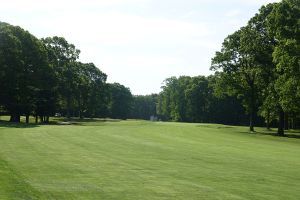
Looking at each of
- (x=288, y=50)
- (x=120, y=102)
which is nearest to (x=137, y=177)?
(x=288, y=50)

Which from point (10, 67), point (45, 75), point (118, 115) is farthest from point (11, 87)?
point (118, 115)

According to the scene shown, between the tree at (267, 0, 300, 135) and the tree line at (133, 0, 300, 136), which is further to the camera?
the tree line at (133, 0, 300, 136)

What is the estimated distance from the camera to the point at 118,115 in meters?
183

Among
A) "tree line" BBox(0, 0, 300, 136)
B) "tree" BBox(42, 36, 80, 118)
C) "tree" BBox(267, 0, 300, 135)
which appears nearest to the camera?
"tree" BBox(267, 0, 300, 135)

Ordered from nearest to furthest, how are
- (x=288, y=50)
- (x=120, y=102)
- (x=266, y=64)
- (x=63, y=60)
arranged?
(x=288, y=50)
(x=266, y=64)
(x=63, y=60)
(x=120, y=102)

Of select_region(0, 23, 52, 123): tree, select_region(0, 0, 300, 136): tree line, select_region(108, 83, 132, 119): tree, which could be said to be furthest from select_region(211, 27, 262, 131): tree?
select_region(108, 83, 132, 119): tree

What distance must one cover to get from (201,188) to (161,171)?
394 cm

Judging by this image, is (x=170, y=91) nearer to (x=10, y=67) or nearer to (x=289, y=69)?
(x=10, y=67)

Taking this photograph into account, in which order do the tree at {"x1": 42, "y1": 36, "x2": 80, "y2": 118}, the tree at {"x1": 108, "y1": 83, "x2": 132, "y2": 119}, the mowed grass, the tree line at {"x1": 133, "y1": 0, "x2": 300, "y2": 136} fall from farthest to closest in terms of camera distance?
the tree at {"x1": 108, "y1": 83, "x2": 132, "y2": 119} < the tree at {"x1": 42, "y1": 36, "x2": 80, "y2": 118} < the tree line at {"x1": 133, "y1": 0, "x2": 300, "y2": 136} < the mowed grass

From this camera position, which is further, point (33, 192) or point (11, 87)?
point (11, 87)

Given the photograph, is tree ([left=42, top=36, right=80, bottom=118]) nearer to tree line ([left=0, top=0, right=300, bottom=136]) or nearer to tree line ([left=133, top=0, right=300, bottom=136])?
tree line ([left=0, top=0, right=300, bottom=136])

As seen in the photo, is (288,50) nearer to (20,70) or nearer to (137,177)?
(137,177)

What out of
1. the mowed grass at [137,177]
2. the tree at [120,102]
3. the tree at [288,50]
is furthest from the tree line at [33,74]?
the tree at [120,102]

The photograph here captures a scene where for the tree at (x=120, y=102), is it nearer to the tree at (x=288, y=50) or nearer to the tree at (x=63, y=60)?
the tree at (x=63, y=60)
